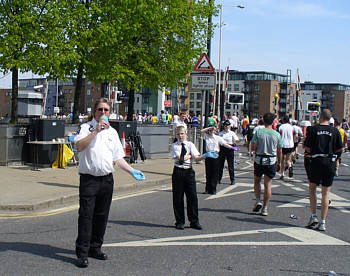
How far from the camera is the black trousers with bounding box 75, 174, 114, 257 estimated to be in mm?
5215

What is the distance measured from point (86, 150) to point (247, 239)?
274cm

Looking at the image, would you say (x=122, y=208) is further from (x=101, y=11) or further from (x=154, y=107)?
(x=154, y=107)

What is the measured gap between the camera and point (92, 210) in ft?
17.3

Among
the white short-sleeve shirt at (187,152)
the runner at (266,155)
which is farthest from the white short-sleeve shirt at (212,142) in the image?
the white short-sleeve shirt at (187,152)

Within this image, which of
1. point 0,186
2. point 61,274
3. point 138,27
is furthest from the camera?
point 138,27

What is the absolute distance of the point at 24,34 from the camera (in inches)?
672

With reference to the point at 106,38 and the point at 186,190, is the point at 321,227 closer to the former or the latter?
the point at 186,190

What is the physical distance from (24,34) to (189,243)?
43.1ft

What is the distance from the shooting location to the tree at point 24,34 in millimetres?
16734

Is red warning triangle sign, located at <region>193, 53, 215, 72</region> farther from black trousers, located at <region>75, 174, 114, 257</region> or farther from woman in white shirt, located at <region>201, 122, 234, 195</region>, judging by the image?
black trousers, located at <region>75, 174, 114, 257</region>

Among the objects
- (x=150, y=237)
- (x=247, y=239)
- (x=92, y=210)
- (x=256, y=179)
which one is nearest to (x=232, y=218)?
(x=256, y=179)

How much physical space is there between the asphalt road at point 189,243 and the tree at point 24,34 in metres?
9.52

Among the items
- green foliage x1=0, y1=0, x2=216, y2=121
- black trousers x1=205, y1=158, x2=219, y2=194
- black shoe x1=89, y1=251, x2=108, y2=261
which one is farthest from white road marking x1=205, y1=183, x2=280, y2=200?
green foliage x1=0, y1=0, x2=216, y2=121

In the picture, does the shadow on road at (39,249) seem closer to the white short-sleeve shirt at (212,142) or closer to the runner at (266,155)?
the runner at (266,155)
